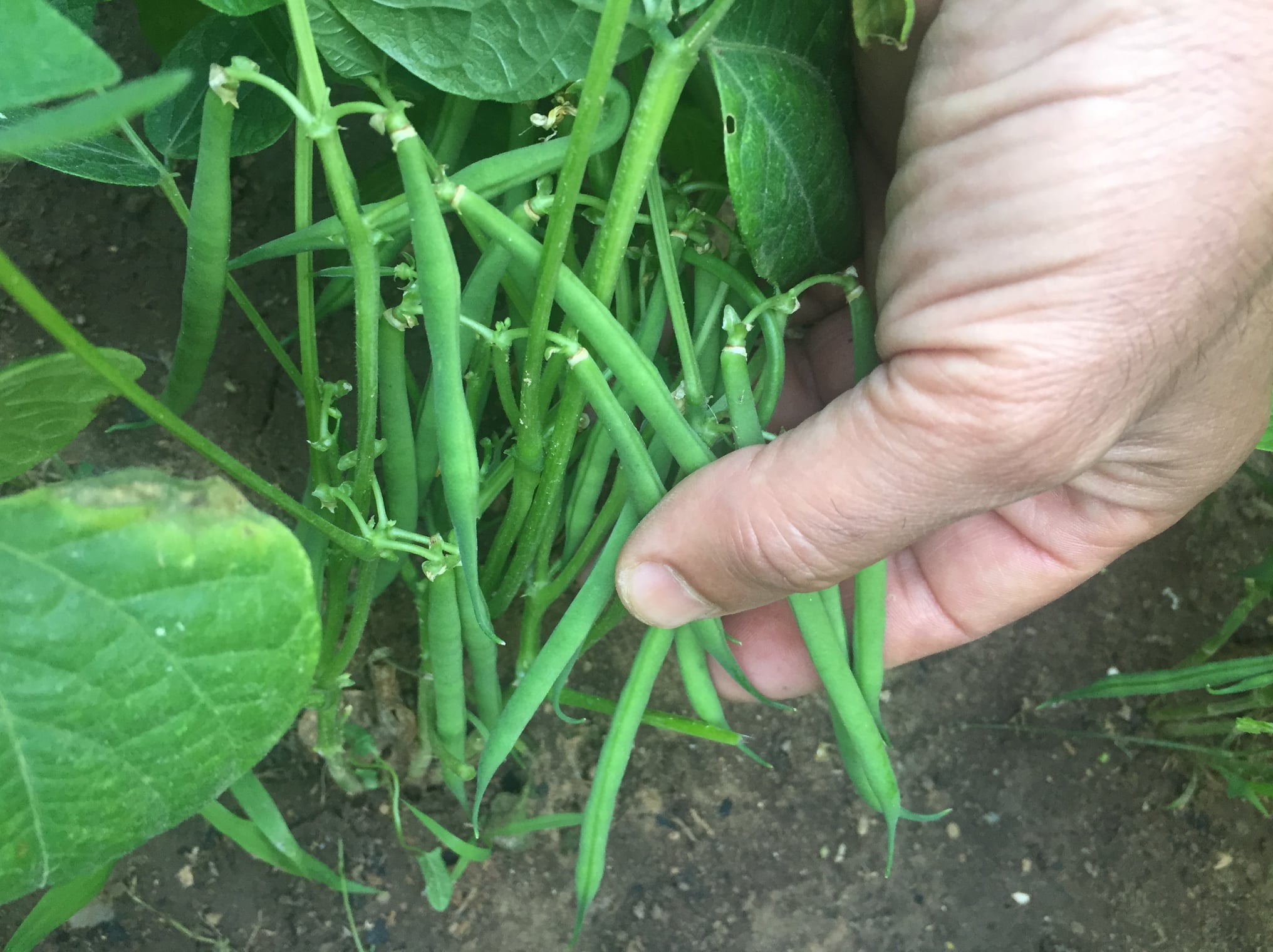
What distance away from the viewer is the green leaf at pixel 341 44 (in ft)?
1.96

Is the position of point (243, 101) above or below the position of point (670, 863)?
above

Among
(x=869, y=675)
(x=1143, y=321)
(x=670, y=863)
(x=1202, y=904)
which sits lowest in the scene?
(x=1202, y=904)

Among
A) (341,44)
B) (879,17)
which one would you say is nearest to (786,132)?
(879,17)

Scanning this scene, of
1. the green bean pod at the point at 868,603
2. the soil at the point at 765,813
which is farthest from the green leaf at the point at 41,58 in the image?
the soil at the point at 765,813

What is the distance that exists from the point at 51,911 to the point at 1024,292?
0.98 metres

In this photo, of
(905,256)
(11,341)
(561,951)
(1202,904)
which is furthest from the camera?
(1202,904)

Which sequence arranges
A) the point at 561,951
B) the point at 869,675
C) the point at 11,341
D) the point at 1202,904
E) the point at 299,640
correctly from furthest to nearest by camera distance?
1. the point at 1202,904
2. the point at 561,951
3. the point at 11,341
4. the point at 869,675
5. the point at 299,640

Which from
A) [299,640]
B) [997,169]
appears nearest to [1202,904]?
[997,169]

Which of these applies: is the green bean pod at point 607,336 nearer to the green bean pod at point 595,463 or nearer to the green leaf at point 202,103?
the green bean pod at point 595,463

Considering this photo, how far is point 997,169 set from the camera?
0.57 meters

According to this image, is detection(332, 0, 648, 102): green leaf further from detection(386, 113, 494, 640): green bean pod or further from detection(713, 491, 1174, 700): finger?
detection(713, 491, 1174, 700): finger

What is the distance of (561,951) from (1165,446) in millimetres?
→ 952

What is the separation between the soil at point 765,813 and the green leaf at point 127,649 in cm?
62

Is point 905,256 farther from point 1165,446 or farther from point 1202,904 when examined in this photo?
point 1202,904
